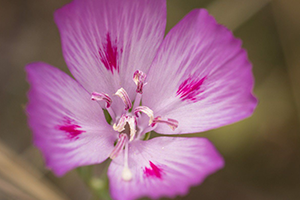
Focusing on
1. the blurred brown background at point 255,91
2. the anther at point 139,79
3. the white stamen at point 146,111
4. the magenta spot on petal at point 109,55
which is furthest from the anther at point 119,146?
the blurred brown background at point 255,91

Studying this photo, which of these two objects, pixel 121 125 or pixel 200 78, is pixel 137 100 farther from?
pixel 200 78

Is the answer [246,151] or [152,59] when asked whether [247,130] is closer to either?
[246,151]

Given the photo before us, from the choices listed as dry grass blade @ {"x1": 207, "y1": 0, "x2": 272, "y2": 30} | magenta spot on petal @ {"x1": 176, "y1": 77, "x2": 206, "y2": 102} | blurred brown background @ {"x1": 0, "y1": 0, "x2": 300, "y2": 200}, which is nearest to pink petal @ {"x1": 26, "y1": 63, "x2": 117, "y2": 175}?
magenta spot on petal @ {"x1": 176, "y1": 77, "x2": 206, "y2": 102}

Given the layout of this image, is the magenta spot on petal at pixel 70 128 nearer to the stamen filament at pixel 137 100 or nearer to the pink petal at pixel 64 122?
the pink petal at pixel 64 122

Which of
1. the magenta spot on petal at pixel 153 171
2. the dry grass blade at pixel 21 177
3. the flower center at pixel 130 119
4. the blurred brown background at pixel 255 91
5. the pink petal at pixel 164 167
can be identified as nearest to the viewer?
the pink petal at pixel 164 167

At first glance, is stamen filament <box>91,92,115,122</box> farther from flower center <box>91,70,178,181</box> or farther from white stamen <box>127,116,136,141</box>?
white stamen <box>127,116,136,141</box>

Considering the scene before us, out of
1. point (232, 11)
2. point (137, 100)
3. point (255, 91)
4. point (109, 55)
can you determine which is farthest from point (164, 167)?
point (232, 11)
